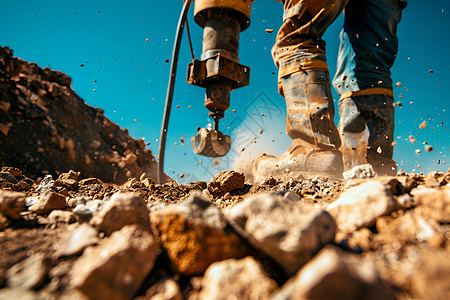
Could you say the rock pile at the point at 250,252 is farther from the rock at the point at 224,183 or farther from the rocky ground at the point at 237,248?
the rock at the point at 224,183

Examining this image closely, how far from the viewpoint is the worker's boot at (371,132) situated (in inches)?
81.7

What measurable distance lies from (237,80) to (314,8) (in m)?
0.93

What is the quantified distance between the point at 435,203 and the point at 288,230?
1.57ft

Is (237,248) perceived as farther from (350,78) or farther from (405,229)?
(350,78)

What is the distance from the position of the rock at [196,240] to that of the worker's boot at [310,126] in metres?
1.54

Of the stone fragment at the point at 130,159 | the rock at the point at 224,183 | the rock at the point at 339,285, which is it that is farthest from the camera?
the stone fragment at the point at 130,159

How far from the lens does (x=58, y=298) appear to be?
524 millimetres

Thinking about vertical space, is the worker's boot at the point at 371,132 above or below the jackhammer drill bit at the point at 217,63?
below

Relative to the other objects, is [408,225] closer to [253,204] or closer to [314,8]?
[253,204]

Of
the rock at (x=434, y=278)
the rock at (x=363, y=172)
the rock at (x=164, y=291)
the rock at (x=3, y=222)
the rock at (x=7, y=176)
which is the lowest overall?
the rock at (x=434, y=278)

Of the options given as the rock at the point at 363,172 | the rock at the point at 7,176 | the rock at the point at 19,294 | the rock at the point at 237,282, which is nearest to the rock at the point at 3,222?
the rock at the point at 19,294

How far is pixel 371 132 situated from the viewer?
2.08 meters

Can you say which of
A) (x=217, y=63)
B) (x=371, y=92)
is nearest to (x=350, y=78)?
(x=371, y=92)

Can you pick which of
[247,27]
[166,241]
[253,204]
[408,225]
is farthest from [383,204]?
[247,27]
